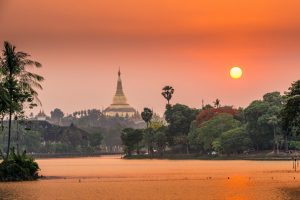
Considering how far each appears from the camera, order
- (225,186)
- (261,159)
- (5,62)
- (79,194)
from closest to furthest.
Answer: (79,194) → (225,186) → (5,62) → (261,159)

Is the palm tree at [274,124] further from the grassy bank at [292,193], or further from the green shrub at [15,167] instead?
the grassy bank at [292,193]

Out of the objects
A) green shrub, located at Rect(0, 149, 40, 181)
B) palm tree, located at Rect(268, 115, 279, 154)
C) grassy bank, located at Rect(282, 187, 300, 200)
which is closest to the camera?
grassy bank, located at Rect(282, 187, 300, 200)

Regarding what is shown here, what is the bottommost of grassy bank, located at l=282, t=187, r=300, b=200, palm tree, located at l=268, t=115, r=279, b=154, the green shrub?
grassy bank, located at l=282, t=187, r=300, b=200

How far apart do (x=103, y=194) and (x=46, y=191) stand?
20.8 feet

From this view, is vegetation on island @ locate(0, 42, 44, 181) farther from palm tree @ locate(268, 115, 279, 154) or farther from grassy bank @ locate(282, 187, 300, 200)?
palm tree @ locate(268, 115, 279, 154)

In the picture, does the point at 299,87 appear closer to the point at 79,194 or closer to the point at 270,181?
the point at 270,181

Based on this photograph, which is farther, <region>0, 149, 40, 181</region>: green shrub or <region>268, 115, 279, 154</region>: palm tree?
<region>268, 115, 279, 154</region>: palm tree

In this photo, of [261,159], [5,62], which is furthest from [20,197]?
[261,159]

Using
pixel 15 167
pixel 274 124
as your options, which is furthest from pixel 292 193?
pixel 274 124

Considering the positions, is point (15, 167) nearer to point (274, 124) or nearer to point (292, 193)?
point (292, 193)

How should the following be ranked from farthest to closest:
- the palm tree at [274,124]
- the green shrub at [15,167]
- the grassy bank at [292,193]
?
the palm tree at [274,124] → the green shrub at [15,167] → the grassy bank at [292,193]

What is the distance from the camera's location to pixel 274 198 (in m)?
66.5

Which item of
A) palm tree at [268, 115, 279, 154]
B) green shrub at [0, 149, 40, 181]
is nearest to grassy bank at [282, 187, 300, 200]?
green shrub at [0, 149, 40, 181]

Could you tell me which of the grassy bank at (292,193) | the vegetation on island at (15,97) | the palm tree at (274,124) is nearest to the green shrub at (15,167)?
the vegetation on island at (15,97)
